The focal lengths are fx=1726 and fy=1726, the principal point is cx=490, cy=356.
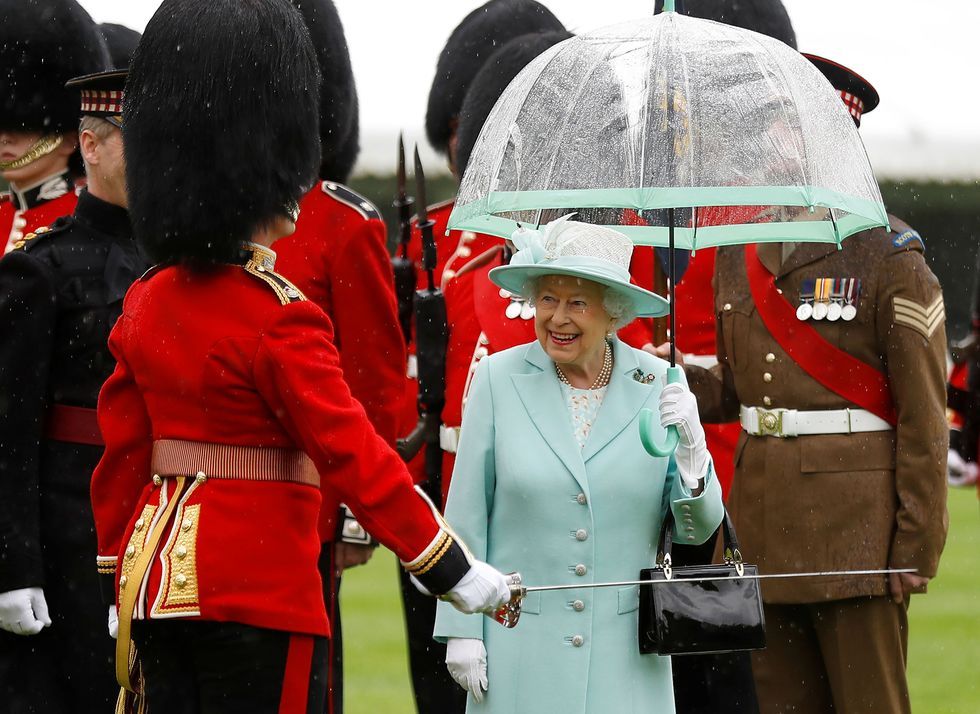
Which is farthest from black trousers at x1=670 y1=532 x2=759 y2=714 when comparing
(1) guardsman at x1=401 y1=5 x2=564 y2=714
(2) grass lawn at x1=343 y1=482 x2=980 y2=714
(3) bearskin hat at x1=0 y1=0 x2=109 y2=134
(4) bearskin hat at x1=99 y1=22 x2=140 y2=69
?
(4) bearskin hat at x1=99 y1=22 x2=140 y2=69

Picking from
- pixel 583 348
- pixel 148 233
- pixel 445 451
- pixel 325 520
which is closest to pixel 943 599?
pixel 445 451

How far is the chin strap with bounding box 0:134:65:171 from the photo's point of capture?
520 centimetres

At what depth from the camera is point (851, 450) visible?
467cm

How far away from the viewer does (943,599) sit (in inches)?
411

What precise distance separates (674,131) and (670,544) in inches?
35.6

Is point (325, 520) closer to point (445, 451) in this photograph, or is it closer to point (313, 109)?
point (445, 451)

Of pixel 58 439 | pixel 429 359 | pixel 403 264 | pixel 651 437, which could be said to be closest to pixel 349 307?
pixel 429 359

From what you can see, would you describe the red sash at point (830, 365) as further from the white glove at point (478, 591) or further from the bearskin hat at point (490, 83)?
the white glove at point (478, 591)

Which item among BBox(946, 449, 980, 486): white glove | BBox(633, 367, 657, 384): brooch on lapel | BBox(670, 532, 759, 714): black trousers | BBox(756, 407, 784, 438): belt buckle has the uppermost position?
BBox(633, 367, 657, 384): brooch on lapel

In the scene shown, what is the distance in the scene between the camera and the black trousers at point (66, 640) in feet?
14.1

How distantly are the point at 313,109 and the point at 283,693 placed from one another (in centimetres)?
126

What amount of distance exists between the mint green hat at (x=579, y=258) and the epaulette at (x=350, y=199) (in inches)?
48.2

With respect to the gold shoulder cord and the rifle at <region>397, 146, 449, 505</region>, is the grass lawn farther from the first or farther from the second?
the gold shoulder cord

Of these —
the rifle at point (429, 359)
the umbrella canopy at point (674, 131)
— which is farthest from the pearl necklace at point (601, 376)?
the rifle at point (429, 359)
